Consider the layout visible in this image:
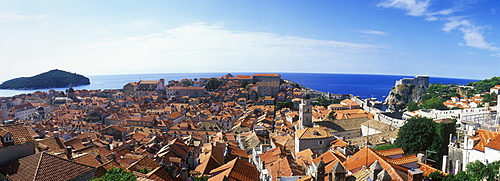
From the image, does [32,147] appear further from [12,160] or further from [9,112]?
[9,112]

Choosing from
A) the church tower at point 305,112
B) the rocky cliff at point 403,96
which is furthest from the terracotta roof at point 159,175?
the rocky cliff at point 403,96

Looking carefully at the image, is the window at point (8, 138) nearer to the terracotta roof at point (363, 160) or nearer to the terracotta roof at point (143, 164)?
the terracotta roof at point (143, 164)

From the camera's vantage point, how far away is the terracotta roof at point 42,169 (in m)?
9.15

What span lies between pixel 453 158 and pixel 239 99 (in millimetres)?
64127

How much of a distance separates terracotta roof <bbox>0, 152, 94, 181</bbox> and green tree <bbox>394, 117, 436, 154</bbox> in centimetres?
2203

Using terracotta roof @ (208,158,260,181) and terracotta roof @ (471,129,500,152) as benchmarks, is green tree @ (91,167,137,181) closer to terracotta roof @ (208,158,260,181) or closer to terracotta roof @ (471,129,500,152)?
terracotta roof @ (208,158,260,181)

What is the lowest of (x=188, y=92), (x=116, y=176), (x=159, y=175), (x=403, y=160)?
(x=188, y=92)

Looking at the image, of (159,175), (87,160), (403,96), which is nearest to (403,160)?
(159,175)

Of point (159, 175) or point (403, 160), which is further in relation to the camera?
point (403, 160)

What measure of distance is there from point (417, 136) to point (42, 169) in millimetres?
23617

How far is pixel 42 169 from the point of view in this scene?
930 centimetres

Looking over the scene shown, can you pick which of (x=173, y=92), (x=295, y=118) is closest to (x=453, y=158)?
(x=295, y=118)

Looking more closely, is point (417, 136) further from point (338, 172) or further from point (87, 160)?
point (87, 160)

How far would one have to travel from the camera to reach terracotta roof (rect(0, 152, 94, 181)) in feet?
30.0
